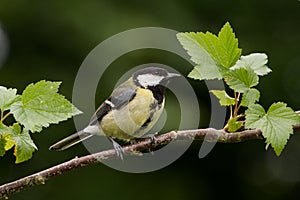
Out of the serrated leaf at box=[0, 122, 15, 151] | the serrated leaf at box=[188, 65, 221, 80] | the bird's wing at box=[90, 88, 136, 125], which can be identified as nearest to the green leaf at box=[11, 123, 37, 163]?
the serrated leaf at box=[0, 122, 15, 151]

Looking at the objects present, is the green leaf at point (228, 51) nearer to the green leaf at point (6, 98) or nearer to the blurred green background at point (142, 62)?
the green leaf at point (6, 98)

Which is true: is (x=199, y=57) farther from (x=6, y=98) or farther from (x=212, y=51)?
(x=6, y=98)

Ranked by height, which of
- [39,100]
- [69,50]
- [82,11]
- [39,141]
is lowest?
[39,141]

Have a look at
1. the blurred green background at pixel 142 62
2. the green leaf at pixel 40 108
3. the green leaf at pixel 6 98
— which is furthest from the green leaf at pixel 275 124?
the blurred green background at pixel 142 62

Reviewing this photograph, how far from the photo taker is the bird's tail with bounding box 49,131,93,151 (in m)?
1.76

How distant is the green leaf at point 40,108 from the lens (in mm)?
1184

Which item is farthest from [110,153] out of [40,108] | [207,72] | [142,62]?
[142,62]

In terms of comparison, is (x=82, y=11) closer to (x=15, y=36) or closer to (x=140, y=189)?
(x=15, y=36)

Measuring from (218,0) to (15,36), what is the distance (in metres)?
1.70

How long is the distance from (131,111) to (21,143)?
2.18 feet

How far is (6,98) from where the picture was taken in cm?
121

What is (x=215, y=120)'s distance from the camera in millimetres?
1762

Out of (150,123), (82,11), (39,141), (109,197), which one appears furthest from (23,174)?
(150,123)

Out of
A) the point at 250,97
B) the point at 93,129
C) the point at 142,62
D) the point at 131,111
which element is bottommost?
the point at 142,62
